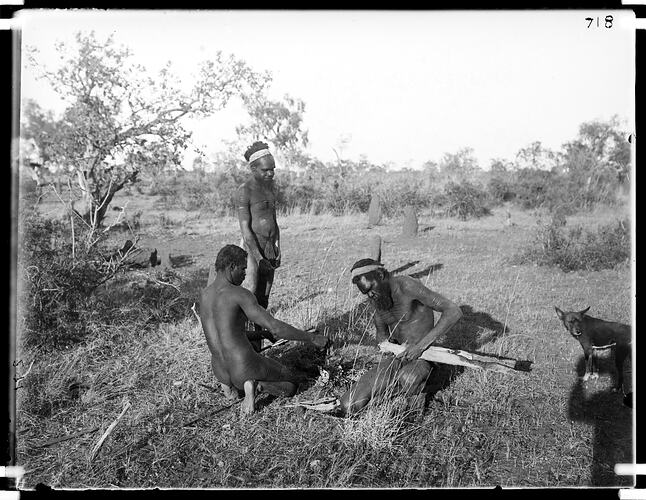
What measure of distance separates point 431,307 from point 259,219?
2164mm

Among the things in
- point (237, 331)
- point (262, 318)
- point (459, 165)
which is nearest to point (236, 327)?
point (237, 331)

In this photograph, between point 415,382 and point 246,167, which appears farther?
point 246,167

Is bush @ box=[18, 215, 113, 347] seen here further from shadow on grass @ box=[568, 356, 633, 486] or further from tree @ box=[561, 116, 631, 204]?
tree @ box=[561, 116, 631, 204]

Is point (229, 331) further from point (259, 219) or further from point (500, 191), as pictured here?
point (500, 191)

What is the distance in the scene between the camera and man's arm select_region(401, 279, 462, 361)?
162 inches

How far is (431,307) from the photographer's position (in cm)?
434

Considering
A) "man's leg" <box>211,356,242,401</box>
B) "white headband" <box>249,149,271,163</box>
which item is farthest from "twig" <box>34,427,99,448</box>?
"white headband" <box>249,149,271,163</box>

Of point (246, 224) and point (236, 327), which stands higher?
point (246, 224)

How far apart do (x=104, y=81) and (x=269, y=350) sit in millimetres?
8150

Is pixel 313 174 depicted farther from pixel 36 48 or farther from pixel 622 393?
pixel 622 393

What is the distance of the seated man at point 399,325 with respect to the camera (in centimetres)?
411

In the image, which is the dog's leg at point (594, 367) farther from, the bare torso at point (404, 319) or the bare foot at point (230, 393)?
the bare foot at point (230, 393)

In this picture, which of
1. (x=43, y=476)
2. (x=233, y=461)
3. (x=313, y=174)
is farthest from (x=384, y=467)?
(x=313, y=174)

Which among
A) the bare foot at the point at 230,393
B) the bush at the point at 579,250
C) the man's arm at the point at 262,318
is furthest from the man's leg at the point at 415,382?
the bush at the point at 579,250
